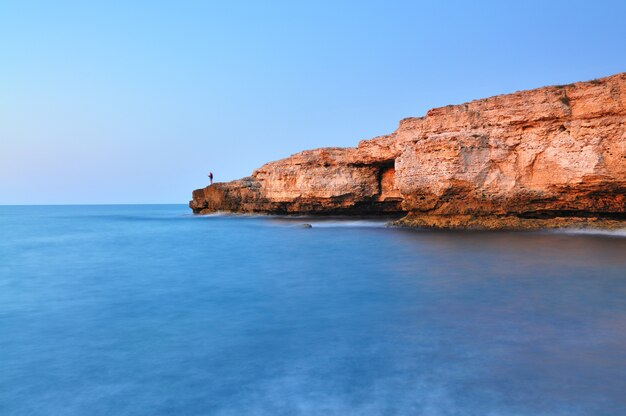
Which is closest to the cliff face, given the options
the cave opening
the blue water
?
the cave opening

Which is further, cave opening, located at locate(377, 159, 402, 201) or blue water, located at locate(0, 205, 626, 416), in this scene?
cave opening, located at locate(377, 159, 402, 201)

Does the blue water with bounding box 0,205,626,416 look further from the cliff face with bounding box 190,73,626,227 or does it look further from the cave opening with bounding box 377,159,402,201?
the cave opening with bounding box 377,159,402,201

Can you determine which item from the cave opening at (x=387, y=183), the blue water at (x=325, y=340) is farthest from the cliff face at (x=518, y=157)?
the blue water at (x=325, y=340)

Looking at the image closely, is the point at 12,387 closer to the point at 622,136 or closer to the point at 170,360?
the point at 170,360

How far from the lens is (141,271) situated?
37.6ft

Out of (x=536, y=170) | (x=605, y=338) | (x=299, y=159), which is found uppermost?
(x=299, y=159)

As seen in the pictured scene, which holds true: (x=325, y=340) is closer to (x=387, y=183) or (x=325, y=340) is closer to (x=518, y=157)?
(x=518, y=157)

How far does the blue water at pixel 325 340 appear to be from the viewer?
3.57 metres

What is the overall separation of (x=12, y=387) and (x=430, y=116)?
20.0 m

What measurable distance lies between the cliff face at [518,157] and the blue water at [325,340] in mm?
6860

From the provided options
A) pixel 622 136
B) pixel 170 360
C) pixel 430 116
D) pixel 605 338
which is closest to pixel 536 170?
pixel 622 136

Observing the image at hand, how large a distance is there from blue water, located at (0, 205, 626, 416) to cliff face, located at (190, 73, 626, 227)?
686cm

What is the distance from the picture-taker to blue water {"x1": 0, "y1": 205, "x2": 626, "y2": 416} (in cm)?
357

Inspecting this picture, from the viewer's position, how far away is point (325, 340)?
5.12 metres
